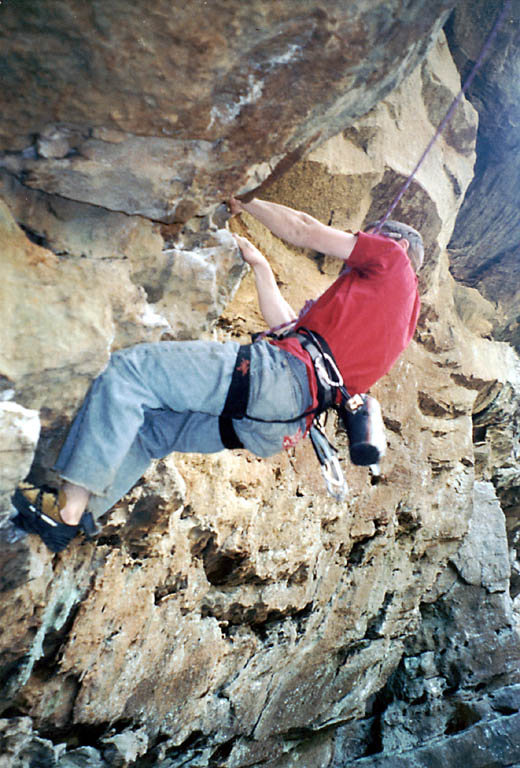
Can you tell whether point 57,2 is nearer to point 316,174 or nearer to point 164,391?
point 164,391

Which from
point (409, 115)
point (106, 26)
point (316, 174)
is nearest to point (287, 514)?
point (316, 174)

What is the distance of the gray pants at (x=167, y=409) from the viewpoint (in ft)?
6.07

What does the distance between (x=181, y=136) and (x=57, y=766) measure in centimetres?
329

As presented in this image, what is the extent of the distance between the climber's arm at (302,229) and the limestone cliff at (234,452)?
0.26 meters

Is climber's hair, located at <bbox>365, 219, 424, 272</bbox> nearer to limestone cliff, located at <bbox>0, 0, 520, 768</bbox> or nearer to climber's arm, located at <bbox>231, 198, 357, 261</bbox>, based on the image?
climber's arm, located at <bbox>231, 198, 357, 261</bbox>

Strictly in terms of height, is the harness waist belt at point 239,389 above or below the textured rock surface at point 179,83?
below

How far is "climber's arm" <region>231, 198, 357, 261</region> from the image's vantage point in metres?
2.30

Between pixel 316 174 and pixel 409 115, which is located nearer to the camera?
pixel 316 174

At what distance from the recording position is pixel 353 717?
4.70 m

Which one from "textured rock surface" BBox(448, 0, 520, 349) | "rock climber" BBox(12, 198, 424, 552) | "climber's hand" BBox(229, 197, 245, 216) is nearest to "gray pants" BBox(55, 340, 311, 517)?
"rock climber" BBox(12, 198, 424, 552)

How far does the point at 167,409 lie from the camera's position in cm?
210

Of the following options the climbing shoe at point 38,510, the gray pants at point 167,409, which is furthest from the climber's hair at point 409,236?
the climbing shoe at point 38,510

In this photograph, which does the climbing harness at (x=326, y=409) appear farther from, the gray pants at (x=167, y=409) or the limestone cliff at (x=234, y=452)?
the limestone cliff at (x=234, y=452)

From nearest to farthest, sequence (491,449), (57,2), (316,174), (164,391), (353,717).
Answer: (57,2)
(164,391)
(316,174)
(353,717)
(491,449)
